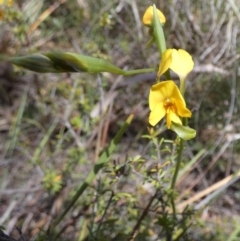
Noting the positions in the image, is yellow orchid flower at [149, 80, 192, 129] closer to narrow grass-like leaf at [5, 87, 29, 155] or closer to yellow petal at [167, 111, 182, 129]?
yellow petal at [167, 111, 182, 129]

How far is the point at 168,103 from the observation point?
0.86 meters

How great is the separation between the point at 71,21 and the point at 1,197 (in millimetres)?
1021

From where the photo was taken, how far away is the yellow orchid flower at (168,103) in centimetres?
82

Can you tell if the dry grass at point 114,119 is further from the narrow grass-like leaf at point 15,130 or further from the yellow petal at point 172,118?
the yellow petal at point 172,118

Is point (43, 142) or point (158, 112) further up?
point (43, 142)

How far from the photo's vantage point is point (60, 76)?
2076 mm

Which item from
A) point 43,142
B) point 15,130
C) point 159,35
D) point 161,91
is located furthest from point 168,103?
point 15,130

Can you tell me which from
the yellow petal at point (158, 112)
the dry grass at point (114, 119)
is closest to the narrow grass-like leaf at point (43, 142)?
the dry grass at point (114, 119)

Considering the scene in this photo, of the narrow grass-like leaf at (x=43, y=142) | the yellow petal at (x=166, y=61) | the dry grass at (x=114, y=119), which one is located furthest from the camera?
the narrow grass-like leaf at (x=43, y=142)

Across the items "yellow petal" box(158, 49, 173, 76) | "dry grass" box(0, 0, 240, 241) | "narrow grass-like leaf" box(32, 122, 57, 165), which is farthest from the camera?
"narrow grass-like leaf" box(32, 122, 57, 165)

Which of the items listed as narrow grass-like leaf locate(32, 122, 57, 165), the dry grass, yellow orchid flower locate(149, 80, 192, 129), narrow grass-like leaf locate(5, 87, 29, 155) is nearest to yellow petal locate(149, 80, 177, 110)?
yellow orchid flower locate(149, 80, 192, 129)

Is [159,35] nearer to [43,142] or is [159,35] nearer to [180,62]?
[180,62]

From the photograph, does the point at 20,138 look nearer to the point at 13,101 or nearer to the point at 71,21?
the point at 13,101

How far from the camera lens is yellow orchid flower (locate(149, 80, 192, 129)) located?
0.82 m
